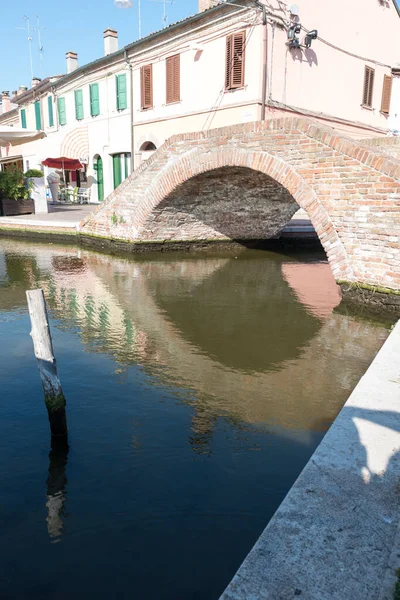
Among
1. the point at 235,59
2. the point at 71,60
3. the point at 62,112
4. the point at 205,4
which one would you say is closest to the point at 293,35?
the point at 235,59

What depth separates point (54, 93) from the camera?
24.6 metres

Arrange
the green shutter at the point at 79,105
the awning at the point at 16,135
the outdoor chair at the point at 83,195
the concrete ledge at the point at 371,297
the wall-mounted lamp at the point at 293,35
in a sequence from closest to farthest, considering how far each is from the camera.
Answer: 1. the concrete ledge at the point at 371,297
2. the wall-mounted lamp at the point at 293,35
3. the awning at the point at 16,135
4. the green shutter at the point at 79,105
5. the outdoor chair at the point at 83,195

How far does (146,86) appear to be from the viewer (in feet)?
60.6

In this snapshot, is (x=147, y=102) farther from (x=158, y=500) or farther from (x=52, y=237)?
(x=158, y=500)

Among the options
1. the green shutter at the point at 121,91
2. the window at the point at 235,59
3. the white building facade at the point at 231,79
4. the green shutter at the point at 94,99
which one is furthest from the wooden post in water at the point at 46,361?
the green shutter at the point at 94,99

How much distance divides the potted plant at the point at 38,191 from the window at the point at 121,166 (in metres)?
3.80

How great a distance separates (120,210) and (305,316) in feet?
24.3

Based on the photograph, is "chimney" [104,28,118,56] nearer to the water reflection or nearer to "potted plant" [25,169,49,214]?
"potted plant" [25,169,49,214]

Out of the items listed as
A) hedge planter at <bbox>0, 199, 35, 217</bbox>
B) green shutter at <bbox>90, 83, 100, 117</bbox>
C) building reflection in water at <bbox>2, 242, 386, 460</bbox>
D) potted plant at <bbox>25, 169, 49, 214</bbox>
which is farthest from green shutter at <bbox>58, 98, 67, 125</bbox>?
building reflection in water at <bbox>2, 242, 386, 460</bbox>

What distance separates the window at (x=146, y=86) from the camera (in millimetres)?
18203

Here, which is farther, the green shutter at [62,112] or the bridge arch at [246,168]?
the green shutter at [62,112]

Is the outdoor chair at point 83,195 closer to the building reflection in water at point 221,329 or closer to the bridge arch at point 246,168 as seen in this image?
the bridge arch at point 246,168

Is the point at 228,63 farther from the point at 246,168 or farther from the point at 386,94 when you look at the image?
the point at 386,94

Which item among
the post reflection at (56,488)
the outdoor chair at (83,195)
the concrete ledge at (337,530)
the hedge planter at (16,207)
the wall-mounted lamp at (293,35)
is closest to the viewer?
the concrete ledge at (337,530)
